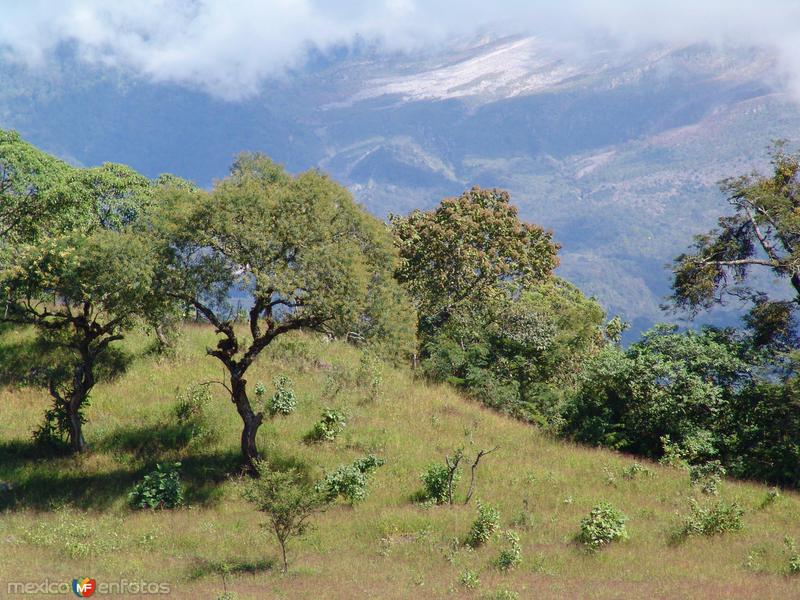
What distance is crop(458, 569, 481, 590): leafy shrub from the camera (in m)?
16.2

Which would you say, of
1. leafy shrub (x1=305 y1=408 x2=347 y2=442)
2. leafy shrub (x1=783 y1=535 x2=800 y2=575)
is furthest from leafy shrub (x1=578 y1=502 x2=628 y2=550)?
leafy shrub (x1=305 y1=408 x2=347 y2=442)

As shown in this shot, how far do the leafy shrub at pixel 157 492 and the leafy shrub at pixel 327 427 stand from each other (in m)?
4.84

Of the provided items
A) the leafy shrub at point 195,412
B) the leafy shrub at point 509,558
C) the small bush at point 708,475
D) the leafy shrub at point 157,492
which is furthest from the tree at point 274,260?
the small bush at point 708,475

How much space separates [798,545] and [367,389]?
1586cm

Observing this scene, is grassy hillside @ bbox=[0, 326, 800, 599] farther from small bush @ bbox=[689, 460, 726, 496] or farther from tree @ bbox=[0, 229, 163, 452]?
tree @ bbox=[0, 229, 163, 452]

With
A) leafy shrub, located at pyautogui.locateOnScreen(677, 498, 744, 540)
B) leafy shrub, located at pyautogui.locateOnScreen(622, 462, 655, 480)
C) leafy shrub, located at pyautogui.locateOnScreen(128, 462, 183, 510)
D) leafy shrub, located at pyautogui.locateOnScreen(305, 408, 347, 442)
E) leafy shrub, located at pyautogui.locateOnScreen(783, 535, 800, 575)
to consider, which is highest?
leafy shrub, located at pyautogui.locateOnScreen(305, 408, 347, 442)

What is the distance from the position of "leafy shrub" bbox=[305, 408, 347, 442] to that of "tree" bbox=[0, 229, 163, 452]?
6.56 m

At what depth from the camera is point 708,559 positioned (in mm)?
17922

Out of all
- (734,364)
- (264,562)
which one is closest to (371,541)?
(264,562)

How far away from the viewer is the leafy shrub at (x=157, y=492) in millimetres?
22344

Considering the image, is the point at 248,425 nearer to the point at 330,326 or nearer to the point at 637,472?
the point at 330,326

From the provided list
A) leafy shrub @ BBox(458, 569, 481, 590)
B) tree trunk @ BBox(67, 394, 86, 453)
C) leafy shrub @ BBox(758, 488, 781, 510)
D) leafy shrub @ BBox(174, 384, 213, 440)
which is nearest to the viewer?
leafy shrub @ BBox(458, 569, 481, 590)

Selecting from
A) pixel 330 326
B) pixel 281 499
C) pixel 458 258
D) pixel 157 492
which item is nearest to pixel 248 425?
pixel 157 492

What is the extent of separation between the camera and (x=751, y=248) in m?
34.4
